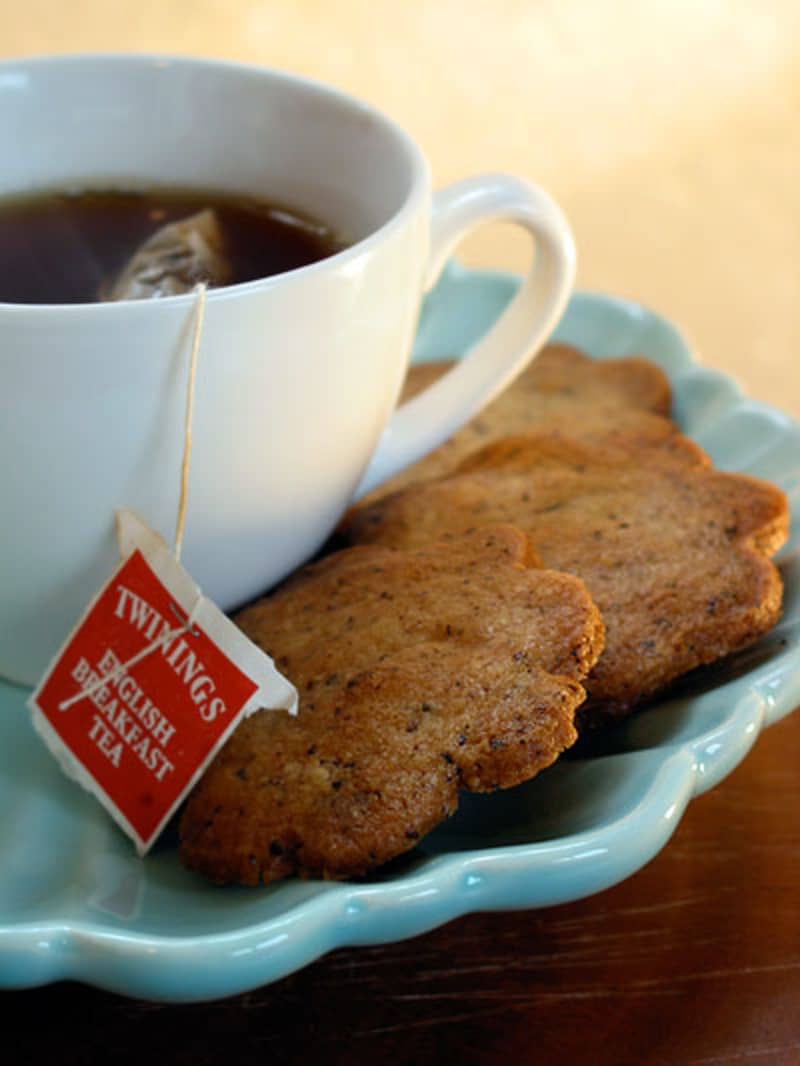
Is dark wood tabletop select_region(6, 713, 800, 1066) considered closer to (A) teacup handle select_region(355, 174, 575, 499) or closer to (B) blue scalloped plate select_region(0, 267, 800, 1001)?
(B) blue scalloped plate select_region(0, 267, 800, 1001)

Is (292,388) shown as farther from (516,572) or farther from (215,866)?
(215,866)

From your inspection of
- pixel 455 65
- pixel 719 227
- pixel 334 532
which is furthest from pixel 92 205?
pixel 455 65

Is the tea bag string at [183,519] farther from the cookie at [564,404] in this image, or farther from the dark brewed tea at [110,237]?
the cookie at [564,404]

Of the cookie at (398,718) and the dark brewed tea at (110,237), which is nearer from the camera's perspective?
the cookie at (398,718)

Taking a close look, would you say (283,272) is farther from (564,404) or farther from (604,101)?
(604,101)

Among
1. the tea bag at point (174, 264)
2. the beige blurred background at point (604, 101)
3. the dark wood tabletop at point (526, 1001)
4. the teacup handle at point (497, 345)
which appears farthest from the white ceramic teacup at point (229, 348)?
the beige blurred background at point (604, 101)

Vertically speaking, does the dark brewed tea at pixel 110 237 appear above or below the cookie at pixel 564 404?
above

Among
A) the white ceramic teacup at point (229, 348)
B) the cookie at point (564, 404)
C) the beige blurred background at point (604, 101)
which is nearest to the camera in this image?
the white ceramic teacup at point (229, 348)
